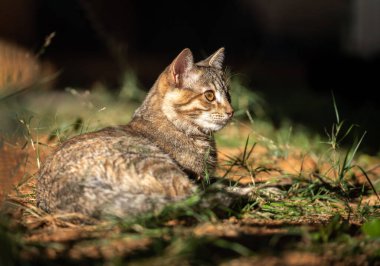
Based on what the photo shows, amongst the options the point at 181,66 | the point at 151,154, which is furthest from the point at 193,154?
the point at 181,66

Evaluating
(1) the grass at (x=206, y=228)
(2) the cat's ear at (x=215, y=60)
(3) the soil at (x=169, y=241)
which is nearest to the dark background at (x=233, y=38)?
(2) the cat's ear at (x=215, y=60)

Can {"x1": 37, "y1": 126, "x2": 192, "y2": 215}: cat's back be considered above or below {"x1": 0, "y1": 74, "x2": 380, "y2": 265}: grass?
above

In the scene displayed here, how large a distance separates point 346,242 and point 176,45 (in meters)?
12.2

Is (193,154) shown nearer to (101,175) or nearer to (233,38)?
(101,175)

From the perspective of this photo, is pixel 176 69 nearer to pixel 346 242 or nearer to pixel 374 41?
pixel 346 242

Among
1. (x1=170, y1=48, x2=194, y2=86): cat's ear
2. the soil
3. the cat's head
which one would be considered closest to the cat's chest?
the cat's head

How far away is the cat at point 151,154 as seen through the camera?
3162 mm

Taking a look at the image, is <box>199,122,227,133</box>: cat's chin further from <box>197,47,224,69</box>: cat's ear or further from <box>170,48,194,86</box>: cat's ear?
<box>197,47,224,69</box>: cat's ear

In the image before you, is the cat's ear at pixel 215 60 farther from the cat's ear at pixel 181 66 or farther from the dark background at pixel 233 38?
the dark background at pixel 233 38

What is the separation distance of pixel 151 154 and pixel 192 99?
798 millimetres

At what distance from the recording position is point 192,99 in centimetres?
420

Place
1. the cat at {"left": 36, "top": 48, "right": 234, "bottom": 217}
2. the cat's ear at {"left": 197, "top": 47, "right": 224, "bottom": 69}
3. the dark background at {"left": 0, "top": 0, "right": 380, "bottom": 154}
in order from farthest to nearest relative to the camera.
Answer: the dark background at {"left": 0, "top": 0, "right": 380, "bottom": 154} → the cat's ear at {"left": 197, "top": 47, "right": 224, "bottom": 69} → the cat at {"left": 36, "top": 48, "right": 234, "bottom": 217}

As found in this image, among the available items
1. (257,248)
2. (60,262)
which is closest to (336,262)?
(257,248)

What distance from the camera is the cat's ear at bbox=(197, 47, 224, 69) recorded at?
15.1ft
